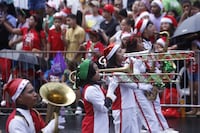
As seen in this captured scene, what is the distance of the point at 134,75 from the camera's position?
382 inches

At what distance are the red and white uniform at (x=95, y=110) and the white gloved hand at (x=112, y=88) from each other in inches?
9.2

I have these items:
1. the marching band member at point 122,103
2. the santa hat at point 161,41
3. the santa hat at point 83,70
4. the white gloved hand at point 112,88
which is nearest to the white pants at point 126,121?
the marching band member at point 122,103

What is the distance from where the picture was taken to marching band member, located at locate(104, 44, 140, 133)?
9.97m

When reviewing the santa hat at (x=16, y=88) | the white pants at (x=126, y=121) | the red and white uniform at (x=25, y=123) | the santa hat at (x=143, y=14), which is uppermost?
the santa hat at (x=143, y=14)

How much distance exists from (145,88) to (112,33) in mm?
4858

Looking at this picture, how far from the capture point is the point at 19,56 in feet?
49.2

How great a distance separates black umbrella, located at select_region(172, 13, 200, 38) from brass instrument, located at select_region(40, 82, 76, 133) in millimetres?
6385

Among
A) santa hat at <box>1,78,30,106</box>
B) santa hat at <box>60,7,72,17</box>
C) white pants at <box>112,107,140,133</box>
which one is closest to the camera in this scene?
santa hat at <box>1,78,30,106</box>

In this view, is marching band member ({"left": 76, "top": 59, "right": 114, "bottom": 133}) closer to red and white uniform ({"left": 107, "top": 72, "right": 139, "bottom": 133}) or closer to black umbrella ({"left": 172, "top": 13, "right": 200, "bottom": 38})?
red and white uniform ({"left": 107, "top": 72, "right": 139, "bottom": 133})

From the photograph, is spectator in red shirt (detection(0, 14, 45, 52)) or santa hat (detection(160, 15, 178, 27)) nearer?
santa hat (detection(160, 15, 178, 27))

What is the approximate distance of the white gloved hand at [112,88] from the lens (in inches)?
370

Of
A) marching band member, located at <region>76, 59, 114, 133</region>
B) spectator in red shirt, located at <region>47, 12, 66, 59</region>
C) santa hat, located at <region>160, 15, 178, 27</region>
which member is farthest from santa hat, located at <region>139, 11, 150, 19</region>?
marching band member, located at <region>76, 59, 114, 133</region>

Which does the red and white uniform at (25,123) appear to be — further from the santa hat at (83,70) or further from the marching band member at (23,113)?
the santa hat at (83,70)

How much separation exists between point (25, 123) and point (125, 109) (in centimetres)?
293
